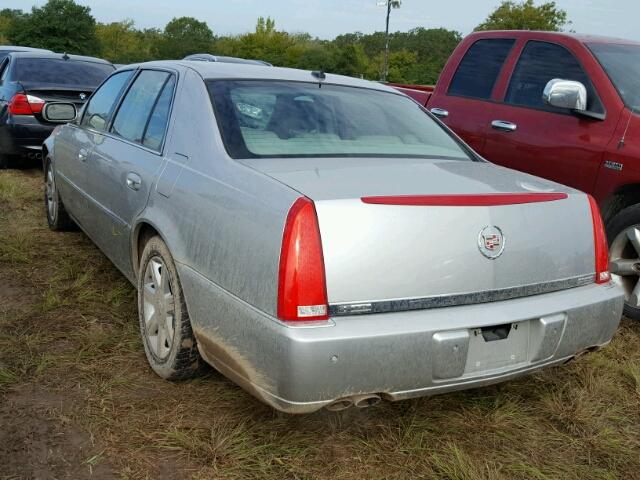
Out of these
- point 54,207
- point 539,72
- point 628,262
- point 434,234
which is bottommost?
point 54,207

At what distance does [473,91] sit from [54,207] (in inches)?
136

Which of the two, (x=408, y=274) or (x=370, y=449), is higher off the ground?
(x=408, y=274)

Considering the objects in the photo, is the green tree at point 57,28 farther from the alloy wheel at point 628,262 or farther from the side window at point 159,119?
the alloy wheel at point 628,262

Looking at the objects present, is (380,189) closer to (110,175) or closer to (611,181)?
(110,175)

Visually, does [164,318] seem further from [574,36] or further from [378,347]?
[574,36]

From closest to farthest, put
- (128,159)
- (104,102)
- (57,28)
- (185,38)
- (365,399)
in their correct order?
1. (365,399)
2. (128,159)
3. (104,102)
4. (57,28)
5. (185,38)

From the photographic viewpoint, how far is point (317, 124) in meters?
3.02

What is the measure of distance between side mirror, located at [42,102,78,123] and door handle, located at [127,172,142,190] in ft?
5.87

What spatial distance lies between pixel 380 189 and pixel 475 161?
42.0 inches

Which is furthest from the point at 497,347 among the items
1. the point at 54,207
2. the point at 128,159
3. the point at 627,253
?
the point at 54,207

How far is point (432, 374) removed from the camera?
2211mm

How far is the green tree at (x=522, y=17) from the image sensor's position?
46.8 m

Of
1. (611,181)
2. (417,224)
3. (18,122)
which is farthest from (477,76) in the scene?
(18,122)

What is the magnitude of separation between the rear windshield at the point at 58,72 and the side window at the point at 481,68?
4.96 meters
